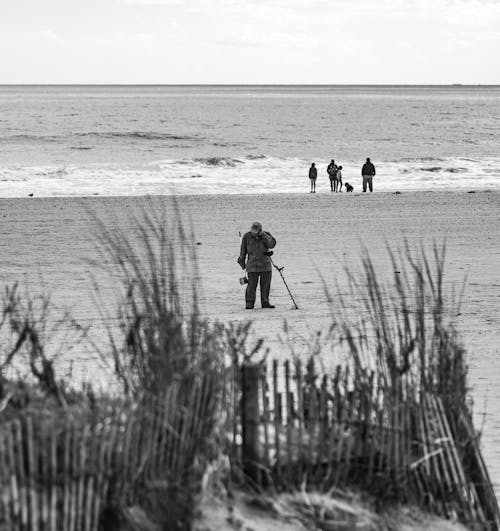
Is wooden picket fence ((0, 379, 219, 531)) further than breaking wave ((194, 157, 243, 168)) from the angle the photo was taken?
No

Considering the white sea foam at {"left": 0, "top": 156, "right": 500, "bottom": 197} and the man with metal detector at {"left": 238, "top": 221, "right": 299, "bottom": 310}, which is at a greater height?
the man with metal detector at {"left": 238, "top": 221, "right": 299, "bottom": 310}

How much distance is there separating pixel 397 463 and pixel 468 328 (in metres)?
6.93

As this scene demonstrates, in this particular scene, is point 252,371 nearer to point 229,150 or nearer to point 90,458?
point 90,458

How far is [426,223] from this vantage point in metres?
22.7

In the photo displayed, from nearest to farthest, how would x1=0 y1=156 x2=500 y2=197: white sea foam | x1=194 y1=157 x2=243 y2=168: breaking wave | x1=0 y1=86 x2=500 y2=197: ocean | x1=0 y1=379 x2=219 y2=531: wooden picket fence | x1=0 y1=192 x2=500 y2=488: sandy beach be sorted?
x1=0 y1=379 x2=219 y2=531: wooden picket fence, x1=0 y1=192 x2=500 y2=488: sandy beach, x1=0 y1=156 x2=500 y2=197: white sea foam, x1=0 y1=86 x2=500 y2=197: ocean, x1=194 y1=157 x2=243 y2=168: breaking wave

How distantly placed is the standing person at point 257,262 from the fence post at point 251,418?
8124 mm

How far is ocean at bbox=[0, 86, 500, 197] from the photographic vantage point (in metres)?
37.9

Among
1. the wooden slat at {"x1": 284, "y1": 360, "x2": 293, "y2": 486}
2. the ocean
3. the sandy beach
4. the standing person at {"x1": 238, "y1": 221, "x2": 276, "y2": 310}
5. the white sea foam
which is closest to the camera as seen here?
the wooden slat at {"x1": 284, "y1": 360, "x2": 293, "y2": 486}

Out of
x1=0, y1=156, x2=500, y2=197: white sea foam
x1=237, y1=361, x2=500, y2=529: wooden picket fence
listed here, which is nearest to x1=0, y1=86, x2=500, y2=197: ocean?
x1=0, y1=156, x2=500, y2=197: white sea foam

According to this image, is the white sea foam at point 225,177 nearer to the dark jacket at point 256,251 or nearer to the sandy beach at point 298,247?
the sandy beach at point 298,247

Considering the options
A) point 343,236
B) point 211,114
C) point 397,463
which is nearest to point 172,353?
point 397,463

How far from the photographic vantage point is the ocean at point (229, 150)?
3791cm

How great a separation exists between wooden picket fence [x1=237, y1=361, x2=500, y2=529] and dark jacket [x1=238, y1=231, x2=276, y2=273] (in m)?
7.76

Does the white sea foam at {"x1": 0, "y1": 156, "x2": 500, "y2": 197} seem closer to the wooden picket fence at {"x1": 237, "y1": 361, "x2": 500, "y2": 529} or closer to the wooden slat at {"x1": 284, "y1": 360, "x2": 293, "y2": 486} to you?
the wooden picket fence at {"x1": 237, "y1": 361, "x2": 500, "y2": 529}
